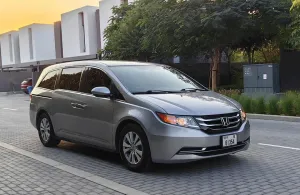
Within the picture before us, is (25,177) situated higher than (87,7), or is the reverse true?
(87,7)

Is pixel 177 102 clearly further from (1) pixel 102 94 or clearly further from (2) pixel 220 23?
(2) pixel 220 23

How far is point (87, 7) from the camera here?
46188 mm

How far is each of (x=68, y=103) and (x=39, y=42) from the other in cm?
5356

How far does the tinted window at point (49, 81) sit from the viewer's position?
28.5ft

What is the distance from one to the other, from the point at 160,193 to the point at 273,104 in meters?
9.79

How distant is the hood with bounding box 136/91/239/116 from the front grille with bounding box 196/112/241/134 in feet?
0.21

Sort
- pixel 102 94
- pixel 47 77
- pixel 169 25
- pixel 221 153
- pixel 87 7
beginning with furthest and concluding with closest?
1. pixel 87 7
2. pixel 169 25
3. pixel 47 77
4. pixel 102 94
5. pixel 221 153

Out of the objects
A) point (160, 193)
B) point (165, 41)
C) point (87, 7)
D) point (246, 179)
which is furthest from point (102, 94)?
point (87, 7)

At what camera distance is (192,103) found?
6.16 metres

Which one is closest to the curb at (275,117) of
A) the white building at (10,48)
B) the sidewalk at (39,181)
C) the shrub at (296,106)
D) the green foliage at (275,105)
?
the green foliage at (275,105)

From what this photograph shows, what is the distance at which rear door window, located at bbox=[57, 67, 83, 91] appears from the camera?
25.8 ft

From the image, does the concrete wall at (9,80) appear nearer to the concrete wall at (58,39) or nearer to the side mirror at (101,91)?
the concrete wall at (58,39)

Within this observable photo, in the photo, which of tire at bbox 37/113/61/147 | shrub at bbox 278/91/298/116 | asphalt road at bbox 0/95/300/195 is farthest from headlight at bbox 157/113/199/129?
shrub at bbox 278/91/298/116

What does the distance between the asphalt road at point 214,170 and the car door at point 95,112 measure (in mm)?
465
